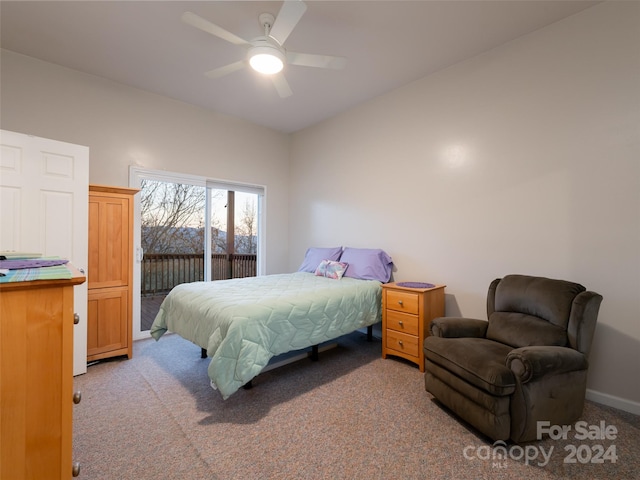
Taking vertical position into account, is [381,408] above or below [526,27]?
below

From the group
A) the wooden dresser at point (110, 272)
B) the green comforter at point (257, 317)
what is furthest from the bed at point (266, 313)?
the wooden dresser at point (110, 272)

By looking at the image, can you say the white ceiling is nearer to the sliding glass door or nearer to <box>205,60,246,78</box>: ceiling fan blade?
<box>205,60,246,78</box>: ceiling fan blade

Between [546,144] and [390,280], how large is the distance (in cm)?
196

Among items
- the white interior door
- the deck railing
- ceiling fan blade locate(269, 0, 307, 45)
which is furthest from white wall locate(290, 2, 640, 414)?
the white interior door

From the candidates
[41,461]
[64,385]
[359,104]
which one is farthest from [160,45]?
[41,461]

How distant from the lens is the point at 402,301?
278 cm

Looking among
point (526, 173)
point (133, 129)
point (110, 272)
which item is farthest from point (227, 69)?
point (526, 173)

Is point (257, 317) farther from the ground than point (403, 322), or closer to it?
farther from the ground

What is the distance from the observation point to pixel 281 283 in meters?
3.05

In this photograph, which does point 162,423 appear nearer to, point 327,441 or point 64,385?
point 327,441

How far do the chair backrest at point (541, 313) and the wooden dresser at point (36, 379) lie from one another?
96.0 inches

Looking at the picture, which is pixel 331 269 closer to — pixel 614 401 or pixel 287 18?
pixel 287 18

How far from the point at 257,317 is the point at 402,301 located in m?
1.45

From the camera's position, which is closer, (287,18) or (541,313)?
(287,18)
